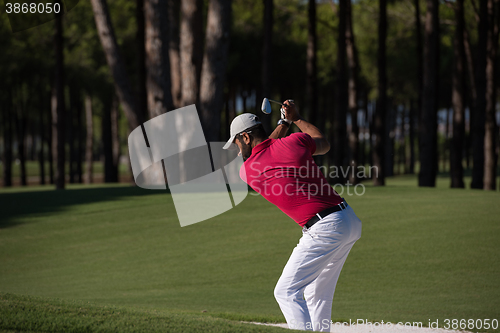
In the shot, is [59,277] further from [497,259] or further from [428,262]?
[497,259]

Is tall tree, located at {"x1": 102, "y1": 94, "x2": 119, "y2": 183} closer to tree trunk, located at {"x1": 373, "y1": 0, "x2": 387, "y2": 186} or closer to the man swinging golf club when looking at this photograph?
tree trunk, located at {"x1": 373, "y1": 0, "x2": 387, "y2": 186}

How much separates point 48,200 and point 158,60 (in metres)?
5.93

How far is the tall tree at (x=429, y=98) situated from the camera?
16.8 meters

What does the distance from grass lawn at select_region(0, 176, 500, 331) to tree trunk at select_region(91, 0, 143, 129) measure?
17.9 ft

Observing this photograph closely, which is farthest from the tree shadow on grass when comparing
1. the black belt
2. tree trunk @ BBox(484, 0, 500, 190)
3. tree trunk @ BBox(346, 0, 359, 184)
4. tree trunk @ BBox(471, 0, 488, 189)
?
tree trunk @ BBox(484, 0, 500, 190)

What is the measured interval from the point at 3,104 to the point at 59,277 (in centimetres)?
2738

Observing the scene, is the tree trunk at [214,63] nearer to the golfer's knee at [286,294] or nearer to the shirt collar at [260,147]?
the shirt collar at [260,147]

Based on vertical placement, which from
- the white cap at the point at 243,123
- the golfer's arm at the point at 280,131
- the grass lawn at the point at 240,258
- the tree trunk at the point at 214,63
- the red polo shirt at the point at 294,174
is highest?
the tree trunk at the point at 214,63

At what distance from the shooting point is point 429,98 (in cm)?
1694

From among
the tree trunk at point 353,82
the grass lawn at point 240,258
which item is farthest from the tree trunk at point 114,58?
the tree trunk at point 353,82

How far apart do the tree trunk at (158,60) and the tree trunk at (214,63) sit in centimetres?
131

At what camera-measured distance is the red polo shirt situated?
13.3ft

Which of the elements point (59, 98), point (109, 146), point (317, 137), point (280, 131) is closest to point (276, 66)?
point (109, 146)

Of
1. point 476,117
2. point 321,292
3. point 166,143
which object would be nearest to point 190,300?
point 321,292
